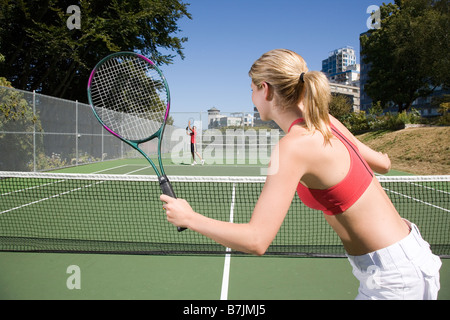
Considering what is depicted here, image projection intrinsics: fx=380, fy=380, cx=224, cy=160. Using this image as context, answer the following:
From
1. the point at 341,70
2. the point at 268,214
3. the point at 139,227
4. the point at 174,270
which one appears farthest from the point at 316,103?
the point at 341,70

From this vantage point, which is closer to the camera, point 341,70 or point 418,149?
point 418,149

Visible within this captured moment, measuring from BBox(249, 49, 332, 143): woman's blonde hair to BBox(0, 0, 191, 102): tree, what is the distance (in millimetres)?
16673

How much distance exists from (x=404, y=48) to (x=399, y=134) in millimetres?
11068

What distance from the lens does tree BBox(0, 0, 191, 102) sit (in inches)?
639

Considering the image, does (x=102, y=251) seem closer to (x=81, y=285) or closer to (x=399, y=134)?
(x=81, y=285)

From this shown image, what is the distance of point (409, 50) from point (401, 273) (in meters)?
32.6

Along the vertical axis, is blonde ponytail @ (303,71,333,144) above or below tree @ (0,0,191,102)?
below

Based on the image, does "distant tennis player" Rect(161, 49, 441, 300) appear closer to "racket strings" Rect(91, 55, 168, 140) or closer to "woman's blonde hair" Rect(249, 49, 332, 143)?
"woman's blonde hair" Rect(249, 49, 332, 143)

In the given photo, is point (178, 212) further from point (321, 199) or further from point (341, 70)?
point (341, 70)

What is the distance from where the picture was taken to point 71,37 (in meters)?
17.1

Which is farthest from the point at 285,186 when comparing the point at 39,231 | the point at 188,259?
the point at 39,231

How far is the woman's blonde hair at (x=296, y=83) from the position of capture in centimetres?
129

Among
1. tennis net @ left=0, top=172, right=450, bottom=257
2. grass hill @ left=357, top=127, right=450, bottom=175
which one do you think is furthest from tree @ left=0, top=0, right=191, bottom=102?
grass hill @ left=357, top=127, right=450, bottom=175

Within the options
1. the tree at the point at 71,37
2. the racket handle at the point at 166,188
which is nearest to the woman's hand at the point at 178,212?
the racket handle at the point at 166,188
